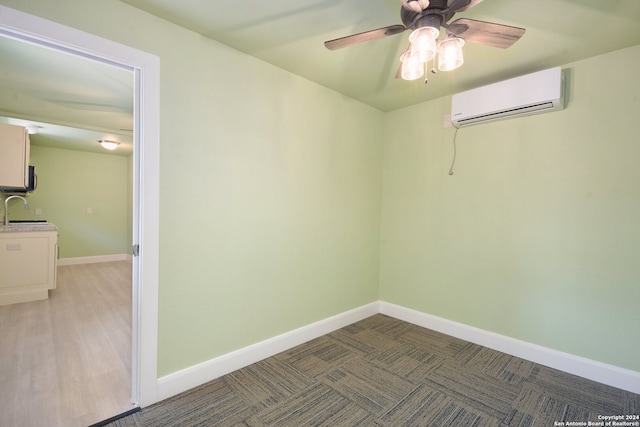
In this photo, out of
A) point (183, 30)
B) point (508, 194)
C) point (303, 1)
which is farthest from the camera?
point (508, 194)

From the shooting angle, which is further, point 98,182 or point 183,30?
point 98,182

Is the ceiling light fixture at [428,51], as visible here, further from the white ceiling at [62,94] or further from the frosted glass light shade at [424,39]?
the white ceiling at [62,94]

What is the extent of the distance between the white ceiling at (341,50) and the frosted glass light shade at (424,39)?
0.41m

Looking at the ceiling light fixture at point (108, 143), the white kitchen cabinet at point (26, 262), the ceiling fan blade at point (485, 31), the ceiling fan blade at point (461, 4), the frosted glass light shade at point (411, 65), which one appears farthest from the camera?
the ceiling light fixture at point (108, 143)

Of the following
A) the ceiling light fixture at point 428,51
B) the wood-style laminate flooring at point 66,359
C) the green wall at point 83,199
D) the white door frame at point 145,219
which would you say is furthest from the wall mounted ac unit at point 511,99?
the green wall at point 83,199

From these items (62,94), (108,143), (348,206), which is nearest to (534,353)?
(348,206)

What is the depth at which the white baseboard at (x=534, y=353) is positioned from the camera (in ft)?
6.75

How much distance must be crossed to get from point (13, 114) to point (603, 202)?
6.22 m

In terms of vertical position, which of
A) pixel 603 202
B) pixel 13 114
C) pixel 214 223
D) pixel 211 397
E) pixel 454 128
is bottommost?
pixel 211 397

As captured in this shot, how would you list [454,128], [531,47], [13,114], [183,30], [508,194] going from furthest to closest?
[13,114] < [454,128] < [508,194] < [531,47] < [183,30]

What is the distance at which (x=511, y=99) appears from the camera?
2.38 m

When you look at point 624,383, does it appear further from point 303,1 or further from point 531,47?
point 303,1

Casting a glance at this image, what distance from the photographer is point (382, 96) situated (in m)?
2.95

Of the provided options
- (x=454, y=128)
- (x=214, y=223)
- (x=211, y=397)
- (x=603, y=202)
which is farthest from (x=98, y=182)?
(x=603, y=202)
